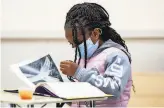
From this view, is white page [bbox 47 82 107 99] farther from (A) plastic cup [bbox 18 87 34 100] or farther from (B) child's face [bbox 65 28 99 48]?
(B) child's face [bbox 65 28 99 48]

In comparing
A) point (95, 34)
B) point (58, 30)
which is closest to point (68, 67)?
point (95, 34)

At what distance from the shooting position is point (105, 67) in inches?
60.5

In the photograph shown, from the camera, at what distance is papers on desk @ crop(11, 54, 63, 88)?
1398 millimetres

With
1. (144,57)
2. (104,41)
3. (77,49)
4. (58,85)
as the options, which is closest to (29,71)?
(58,85)

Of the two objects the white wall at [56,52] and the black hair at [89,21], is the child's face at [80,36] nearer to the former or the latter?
the black hair at [89,21]

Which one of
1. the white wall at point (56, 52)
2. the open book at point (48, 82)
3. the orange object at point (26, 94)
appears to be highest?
the white wall at point (56, 52)

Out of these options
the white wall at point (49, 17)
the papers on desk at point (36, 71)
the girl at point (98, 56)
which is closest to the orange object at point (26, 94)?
the papers on desk at point (36, 71)

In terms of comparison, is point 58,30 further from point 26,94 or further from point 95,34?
point 26,94

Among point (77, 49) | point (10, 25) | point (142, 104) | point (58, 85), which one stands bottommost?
point (142, 104)

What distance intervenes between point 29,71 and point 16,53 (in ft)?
3.82

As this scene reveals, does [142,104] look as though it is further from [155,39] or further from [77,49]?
[77,49]

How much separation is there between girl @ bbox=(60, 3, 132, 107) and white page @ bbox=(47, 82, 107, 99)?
0.09 meters

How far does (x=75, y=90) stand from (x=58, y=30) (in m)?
1.30

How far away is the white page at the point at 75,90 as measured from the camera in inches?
48.5
